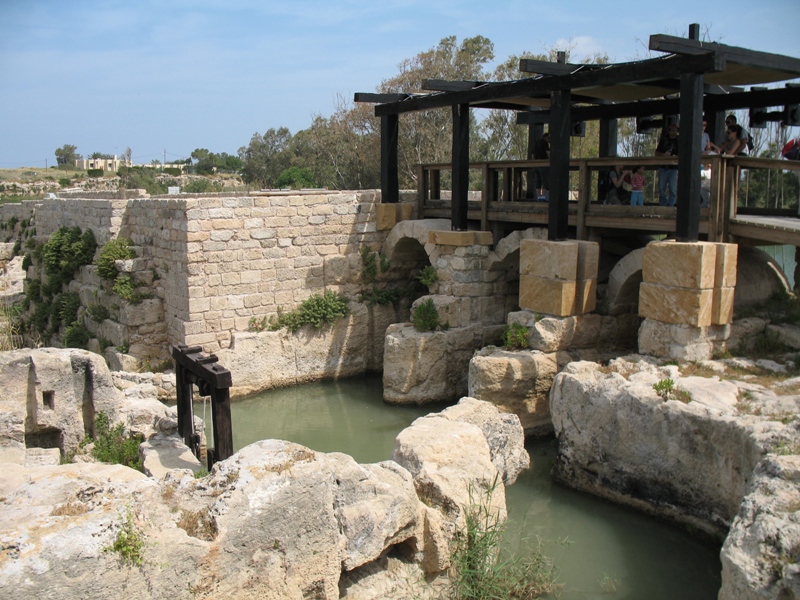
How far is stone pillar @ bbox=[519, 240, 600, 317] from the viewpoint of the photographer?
9062mm

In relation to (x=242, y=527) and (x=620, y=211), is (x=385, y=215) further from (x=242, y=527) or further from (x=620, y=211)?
(x=242, y=527)

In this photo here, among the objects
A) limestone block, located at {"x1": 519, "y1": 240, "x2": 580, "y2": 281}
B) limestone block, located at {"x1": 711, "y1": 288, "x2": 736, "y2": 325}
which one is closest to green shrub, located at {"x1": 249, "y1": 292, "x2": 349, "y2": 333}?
limestone block, located at {"x1": 519, "y1": 240, "x2": 580, "y2": 281}

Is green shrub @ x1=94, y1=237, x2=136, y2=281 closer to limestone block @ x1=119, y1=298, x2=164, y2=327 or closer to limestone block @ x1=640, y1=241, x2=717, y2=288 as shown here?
limestone block @ x1=119, y1=298, x2=164, y2=327

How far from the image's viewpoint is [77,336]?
12711 mm

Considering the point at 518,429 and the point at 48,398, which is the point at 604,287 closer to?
the point at 518,429

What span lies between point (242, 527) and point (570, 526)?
4107 millimetres

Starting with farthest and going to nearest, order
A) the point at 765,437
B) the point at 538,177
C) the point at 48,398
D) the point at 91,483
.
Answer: the point at 538,177, the point at 48,398, the point at 765,437, the point at 91,483

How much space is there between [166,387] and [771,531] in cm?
847

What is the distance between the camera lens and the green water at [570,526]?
608cm

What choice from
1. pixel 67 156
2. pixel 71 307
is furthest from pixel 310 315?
pixel 67 156

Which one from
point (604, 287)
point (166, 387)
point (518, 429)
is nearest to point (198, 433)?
point (518, 429)

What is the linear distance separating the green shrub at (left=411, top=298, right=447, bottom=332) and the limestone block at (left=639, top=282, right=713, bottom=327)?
3374mm

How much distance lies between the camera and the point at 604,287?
9664 mm

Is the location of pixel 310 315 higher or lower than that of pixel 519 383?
higher
